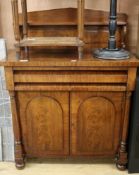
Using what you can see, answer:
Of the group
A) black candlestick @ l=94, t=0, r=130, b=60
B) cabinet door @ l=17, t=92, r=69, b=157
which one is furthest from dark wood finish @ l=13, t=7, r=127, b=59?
cabinet door @ l=17, t=92, r=69, b=157

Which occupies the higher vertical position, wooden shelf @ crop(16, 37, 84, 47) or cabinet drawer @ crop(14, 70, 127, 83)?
wooden shelf @ crop(16, 37, 84, 47)

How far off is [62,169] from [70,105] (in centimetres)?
49

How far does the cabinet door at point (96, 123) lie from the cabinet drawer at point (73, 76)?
10 centimetres

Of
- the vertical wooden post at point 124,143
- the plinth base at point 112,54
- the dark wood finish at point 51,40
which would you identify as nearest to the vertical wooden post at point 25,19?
the dark wood finish at point 51,40

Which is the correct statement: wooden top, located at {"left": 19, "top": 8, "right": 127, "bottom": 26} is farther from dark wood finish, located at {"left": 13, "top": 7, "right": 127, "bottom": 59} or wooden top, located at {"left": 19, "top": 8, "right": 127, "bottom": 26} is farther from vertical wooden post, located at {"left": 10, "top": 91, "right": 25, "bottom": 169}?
vertical wooden post, located at {"left": 10, "top": 91, "right": 25, "bottom": 169}

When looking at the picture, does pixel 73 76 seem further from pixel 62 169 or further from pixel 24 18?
pixel 62 169

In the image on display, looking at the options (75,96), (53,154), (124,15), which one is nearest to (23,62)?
(75,96)

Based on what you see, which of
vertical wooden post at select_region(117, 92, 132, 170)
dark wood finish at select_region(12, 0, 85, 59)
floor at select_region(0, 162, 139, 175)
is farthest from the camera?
floor at select_region(0, 162, 139, 175)

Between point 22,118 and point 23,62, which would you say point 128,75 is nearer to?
point 23,62

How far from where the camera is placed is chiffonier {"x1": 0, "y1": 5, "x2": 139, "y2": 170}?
142 cm

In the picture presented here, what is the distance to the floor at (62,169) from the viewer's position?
1640 millimetres

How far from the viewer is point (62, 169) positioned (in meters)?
1.68

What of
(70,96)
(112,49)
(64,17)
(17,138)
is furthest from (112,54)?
(17,138)

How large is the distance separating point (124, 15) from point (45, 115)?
34.2 inches
